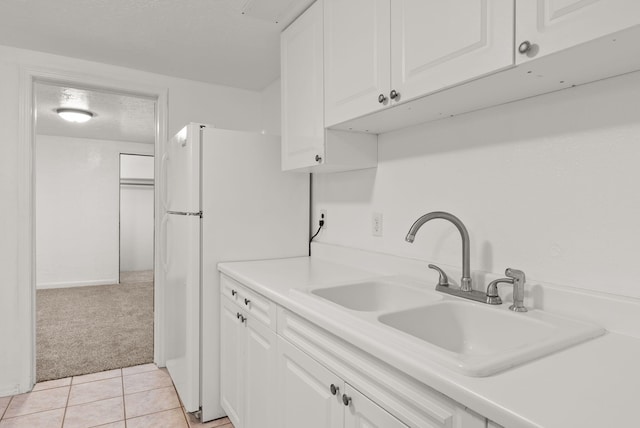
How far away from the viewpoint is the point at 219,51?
2.38 meters

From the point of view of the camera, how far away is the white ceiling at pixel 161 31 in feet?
6.14

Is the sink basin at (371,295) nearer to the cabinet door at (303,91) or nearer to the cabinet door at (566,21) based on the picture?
the cabinet door at (303,91)

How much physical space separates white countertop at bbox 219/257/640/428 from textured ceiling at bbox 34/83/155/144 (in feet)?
9.44

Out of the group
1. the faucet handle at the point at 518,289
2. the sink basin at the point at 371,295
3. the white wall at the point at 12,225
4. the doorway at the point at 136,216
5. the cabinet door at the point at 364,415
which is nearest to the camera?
the cabinet door at the point at 364,415

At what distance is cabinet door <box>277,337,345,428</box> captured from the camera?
1094mm

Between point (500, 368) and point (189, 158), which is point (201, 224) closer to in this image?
point (189, 158)

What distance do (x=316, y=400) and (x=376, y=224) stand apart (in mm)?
944

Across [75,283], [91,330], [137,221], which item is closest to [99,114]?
[91,330]

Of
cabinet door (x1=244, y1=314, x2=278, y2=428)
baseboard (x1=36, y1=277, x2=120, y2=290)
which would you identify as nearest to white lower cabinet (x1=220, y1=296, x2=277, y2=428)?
cabinet door (x1=244, y1=314, x2=278, y2=428)

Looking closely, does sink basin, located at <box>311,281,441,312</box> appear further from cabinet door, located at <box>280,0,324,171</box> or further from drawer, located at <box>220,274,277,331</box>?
cabinet door, located at <box>280,0,324,171</box>

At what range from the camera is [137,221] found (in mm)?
6512

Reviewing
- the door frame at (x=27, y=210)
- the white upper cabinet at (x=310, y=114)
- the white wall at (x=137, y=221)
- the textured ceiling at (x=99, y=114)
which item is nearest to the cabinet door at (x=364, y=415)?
the white upper cabinet at (x=310, y=114)

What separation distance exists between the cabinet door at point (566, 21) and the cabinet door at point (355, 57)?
0.49m

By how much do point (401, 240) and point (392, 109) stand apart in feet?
2.05
